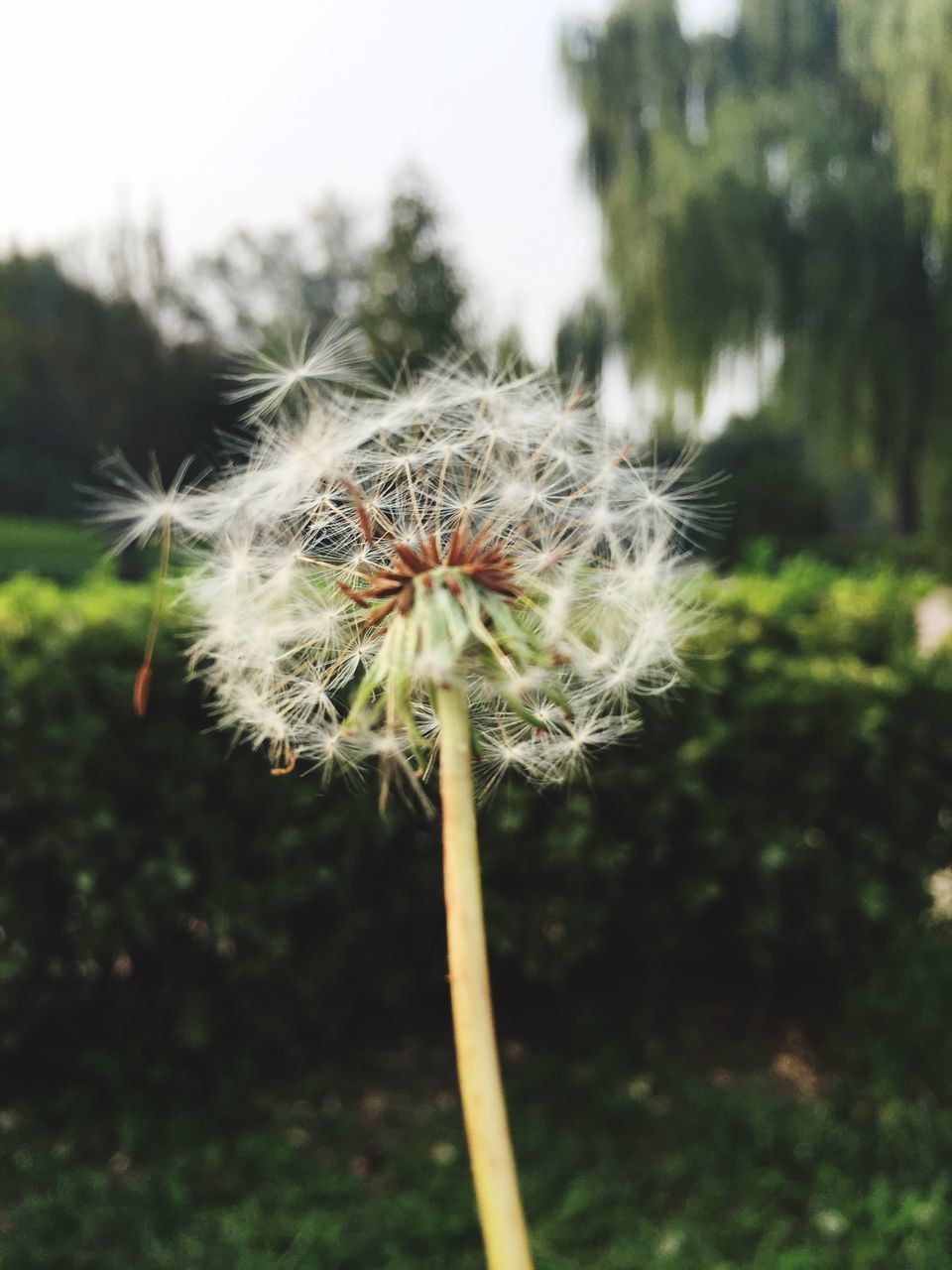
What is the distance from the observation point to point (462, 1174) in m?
3.25

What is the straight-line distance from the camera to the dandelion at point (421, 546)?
3.19 ft

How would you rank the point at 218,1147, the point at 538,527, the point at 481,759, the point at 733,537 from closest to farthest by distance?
the point at 481,759
the point at 538,527
the point at 218,1147
the point at 733,537

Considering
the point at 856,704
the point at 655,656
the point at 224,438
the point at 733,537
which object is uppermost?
the point at 224,438

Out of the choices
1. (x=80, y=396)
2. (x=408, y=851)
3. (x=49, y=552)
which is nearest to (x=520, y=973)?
(x=408, y=851)

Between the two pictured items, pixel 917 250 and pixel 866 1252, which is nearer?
pixel 866 1252

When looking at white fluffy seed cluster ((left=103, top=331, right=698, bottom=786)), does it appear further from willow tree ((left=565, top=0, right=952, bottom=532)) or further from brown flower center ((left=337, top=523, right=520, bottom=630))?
willow tree ((left=565, top=0, right=952, bottom=532))

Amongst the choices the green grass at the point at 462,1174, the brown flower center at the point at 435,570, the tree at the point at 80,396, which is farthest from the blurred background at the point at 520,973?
the tree at the point at 80,396

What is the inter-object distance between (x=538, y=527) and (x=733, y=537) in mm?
17595

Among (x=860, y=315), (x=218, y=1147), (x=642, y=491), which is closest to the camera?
(x=642, y=491)

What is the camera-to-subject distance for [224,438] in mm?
1414

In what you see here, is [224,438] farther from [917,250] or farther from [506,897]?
[917,250]

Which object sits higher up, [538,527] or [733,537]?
[538,527]

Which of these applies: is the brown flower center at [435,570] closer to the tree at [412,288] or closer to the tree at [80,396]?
the tree at [412,288]

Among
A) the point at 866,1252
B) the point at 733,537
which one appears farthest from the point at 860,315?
the point at 866,1252
